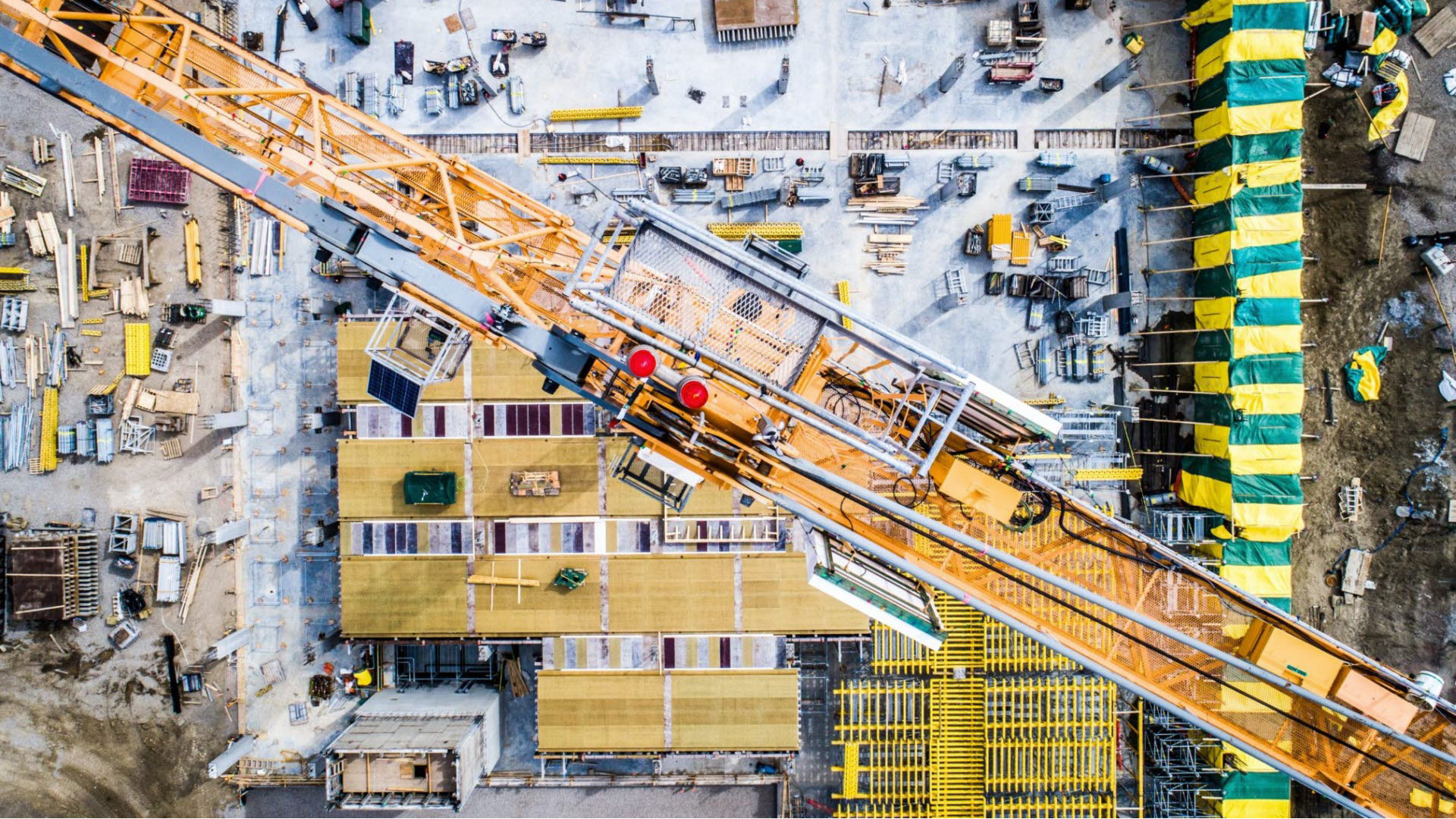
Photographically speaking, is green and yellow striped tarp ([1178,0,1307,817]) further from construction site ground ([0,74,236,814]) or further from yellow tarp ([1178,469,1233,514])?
construction site ground ([0,74,236,814])

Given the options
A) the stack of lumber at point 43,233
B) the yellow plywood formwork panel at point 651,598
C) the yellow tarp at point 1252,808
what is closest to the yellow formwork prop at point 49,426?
the stack of lumber at point 43,233

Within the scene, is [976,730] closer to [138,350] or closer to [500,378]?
[500,378]

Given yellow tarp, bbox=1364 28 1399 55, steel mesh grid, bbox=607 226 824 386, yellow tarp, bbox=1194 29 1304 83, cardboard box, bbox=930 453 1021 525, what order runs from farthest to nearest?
yellow tarp, bbox=1364 28 1399 55
yellow tarp, bbox=1194 29 1304 83
cardboard box, bbox=930 453 1021 525
steel mesh grid, bbox=607 226 824 386

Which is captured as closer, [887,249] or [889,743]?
[889,743]

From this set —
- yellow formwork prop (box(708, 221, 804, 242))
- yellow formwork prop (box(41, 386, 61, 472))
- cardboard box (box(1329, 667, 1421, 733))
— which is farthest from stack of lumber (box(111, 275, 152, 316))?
cardboard box (box(1329, 667, 1421, 733))

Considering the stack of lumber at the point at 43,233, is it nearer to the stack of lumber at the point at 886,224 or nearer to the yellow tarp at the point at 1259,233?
the stack of lumber at the point at 886,224

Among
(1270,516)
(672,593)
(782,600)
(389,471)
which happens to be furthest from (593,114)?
(1270,516)
